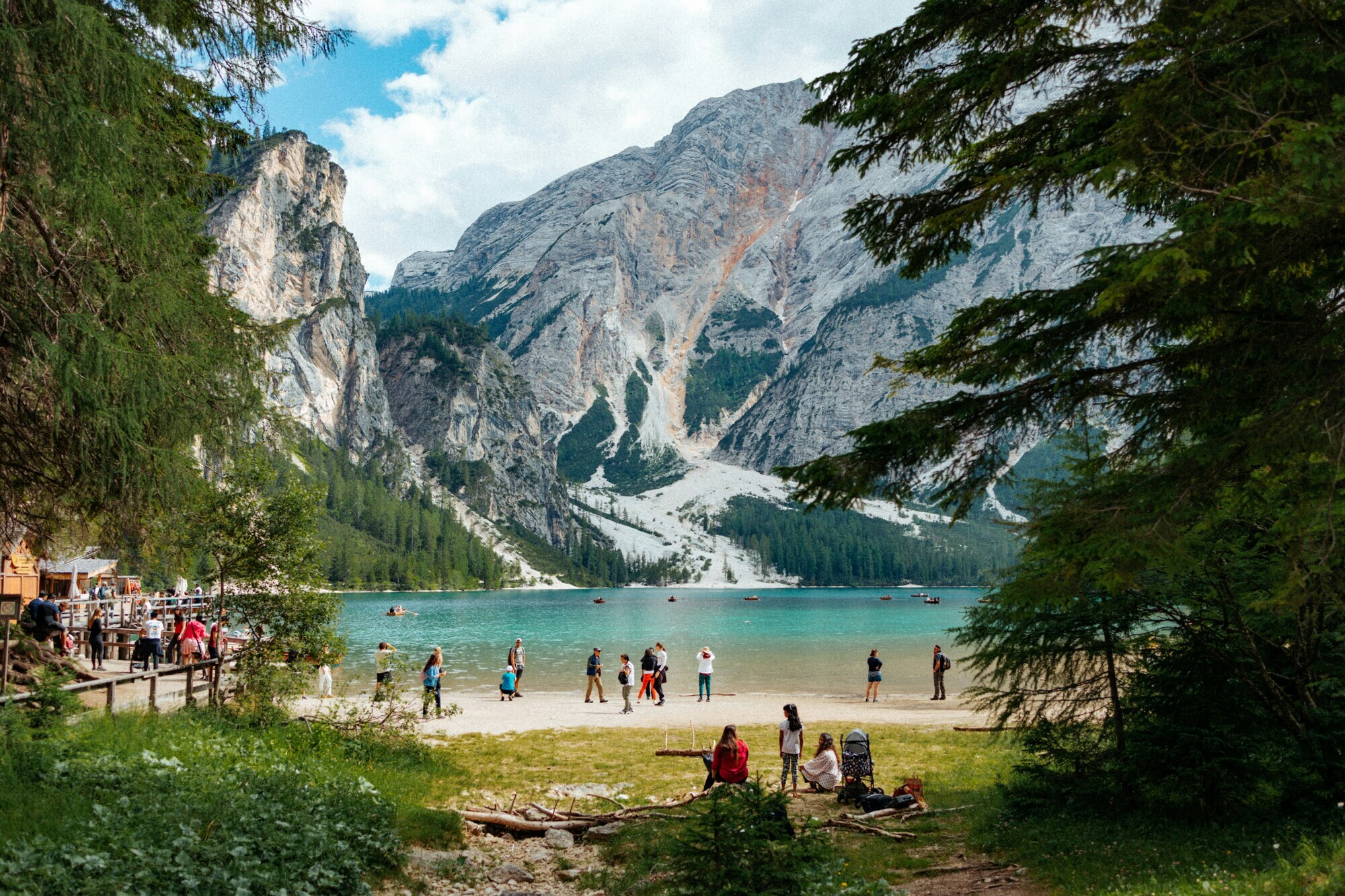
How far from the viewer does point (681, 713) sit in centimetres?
2722

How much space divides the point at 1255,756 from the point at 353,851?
963 cm

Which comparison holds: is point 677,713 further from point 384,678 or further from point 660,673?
point 384,678

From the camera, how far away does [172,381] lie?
304 inches

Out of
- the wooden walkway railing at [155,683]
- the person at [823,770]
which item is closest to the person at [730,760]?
the person at [823,770]

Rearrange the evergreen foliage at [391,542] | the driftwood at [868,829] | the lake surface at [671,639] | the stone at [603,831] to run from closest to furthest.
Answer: the driftwood at [868,829] → the stone at [603,831] → the lake surface at [671,639] → the evergreen foliage at [391,542]

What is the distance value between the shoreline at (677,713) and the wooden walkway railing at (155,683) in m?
1.91

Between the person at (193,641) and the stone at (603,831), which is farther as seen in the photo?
the person at (193,641)

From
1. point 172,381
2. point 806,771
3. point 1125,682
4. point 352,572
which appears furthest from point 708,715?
point 352,572

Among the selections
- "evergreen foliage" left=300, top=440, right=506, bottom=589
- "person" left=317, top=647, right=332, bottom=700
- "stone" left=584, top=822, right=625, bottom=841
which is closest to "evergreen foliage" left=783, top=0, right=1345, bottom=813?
"stone" left=584, top=822, right=625, bottom=841

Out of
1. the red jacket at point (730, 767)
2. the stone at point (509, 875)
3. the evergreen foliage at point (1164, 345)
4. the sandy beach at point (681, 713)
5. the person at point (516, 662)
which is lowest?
the sandy beach at point (681, 713)

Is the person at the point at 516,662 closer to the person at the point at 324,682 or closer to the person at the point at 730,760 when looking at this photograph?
the person at the point at 324,682

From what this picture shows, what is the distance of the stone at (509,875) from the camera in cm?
927

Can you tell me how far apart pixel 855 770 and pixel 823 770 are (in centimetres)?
125

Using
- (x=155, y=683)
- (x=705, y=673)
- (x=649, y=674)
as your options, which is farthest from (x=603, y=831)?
(x=705, y=673)
